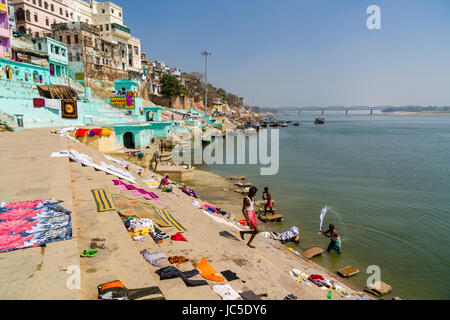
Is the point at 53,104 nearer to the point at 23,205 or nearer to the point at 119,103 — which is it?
the point at 119,103

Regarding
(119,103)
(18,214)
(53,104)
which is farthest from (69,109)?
(18,214)

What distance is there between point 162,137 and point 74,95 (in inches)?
493

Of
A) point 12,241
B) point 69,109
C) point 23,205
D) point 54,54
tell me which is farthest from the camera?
point 54,54

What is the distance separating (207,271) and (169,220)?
11.4ft

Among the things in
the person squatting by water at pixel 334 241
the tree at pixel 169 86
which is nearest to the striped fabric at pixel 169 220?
the person squatting by water at pixel 334 241

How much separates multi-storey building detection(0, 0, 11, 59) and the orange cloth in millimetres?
31180

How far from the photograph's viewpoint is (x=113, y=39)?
51.0 meters

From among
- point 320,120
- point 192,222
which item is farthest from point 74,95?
point 320,120

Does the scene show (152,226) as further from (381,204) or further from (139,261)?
(381,204)

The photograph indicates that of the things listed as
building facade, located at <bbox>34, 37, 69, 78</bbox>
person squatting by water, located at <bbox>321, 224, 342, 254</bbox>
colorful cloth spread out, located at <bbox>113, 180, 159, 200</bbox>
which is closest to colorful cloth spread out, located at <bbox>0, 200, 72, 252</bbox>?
colorful cloth spread out, located at <bbox>113, 180, 159, 200</bbox>

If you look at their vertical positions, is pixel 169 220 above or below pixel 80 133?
below

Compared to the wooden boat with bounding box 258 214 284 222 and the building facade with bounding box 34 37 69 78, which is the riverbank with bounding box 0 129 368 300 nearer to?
the wooden boat with bounding box 258 214 284 222

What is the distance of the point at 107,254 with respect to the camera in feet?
14.8

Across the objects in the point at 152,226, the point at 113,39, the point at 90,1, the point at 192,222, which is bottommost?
the point at 192,222
